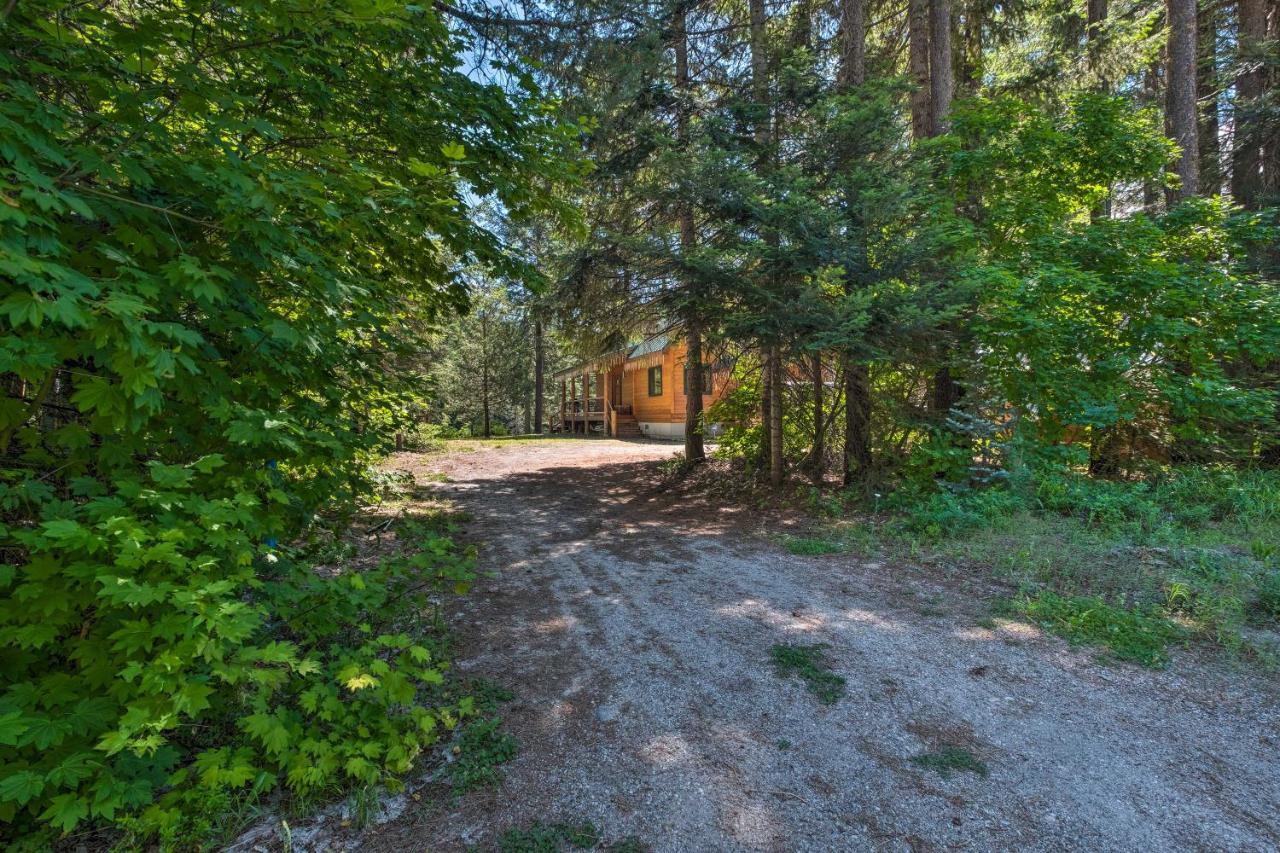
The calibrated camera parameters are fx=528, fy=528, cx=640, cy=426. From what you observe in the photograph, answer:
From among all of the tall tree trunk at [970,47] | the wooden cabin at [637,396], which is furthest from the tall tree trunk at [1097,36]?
the wooden cabin at [637,396]

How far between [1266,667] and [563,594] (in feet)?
14.4

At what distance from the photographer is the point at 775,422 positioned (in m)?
8.02

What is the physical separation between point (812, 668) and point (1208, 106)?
1373 centimetres

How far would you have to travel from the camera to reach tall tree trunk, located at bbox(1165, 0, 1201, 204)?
763 centimetres

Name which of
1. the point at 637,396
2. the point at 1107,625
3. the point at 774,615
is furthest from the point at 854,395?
the point at 637,396

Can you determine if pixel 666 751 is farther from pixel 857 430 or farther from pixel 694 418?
pixel 694 418

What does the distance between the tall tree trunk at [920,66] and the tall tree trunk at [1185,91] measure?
331cm

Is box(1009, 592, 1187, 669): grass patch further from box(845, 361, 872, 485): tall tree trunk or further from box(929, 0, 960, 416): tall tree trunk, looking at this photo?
box(929, 0, 960, 416): tall tree trunk

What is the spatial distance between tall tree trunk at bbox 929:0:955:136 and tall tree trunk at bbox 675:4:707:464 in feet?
12.2

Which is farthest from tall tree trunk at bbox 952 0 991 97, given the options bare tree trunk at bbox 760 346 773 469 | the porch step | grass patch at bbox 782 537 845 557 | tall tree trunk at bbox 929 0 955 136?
the porch step

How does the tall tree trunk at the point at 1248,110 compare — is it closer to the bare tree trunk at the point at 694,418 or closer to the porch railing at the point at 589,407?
the bare tree trunk at the point at 694,418

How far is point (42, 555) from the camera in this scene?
179 centimetres

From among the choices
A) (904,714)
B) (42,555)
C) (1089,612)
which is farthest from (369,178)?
(1089,612)

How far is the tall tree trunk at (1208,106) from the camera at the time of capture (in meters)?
9.41
